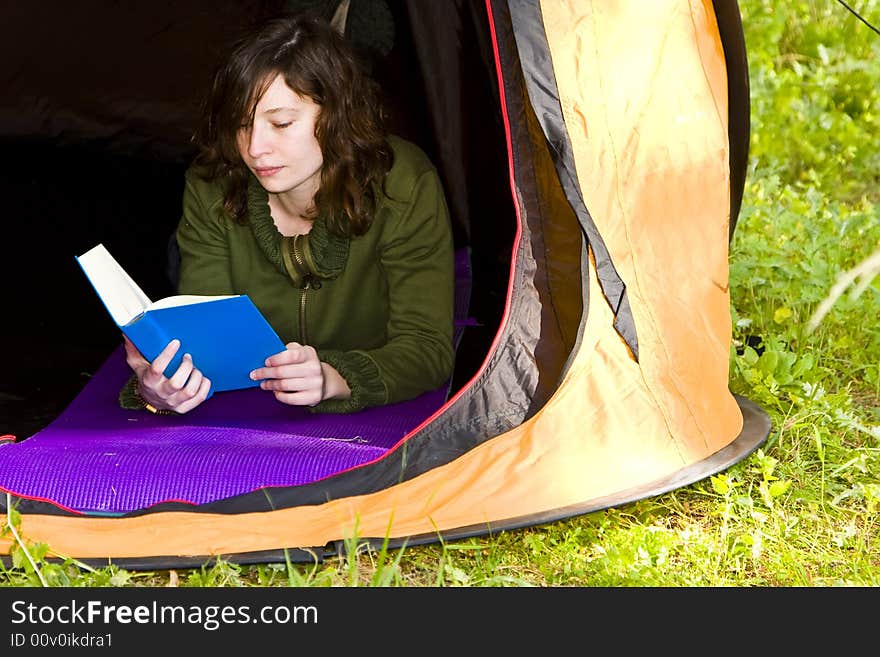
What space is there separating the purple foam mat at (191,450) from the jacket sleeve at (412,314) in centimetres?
5

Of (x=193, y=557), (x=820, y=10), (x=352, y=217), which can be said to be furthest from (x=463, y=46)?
(x=820, y=10)

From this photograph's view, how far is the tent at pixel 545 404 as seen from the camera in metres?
1.56

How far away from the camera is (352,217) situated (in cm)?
192

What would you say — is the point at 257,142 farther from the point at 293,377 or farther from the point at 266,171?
the point at 293,377

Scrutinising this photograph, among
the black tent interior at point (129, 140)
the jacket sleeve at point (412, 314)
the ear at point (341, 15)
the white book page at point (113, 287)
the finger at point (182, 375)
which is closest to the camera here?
the white book page at point (113, 287)

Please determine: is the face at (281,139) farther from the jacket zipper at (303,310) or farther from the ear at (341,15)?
the ear at (341,15)

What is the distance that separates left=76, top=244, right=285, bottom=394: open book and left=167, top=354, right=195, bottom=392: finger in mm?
12

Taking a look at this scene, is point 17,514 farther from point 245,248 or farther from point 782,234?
point 782,234

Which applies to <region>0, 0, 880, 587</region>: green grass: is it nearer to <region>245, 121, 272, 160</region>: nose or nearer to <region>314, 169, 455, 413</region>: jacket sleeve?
<region>314, 169, 455, 413</region>: jacket sleeve

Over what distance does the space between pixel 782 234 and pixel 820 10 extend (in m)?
1.68

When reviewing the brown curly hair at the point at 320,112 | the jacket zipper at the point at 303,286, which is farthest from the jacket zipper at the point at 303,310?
the brown curly hair at the point at 320,112

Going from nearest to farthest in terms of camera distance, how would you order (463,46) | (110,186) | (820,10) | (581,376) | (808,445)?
(581,376) → (808,445) → (463,46) → (110,186) → (820,10)

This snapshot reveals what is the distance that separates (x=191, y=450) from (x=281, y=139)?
499 millimetres
